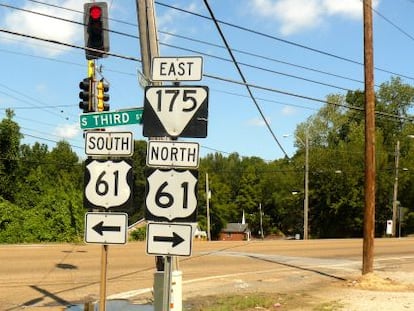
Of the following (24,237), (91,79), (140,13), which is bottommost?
(24,237)

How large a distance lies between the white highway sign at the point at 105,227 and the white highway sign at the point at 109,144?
76 cm

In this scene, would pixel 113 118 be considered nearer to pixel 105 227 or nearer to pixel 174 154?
pixel 105 227

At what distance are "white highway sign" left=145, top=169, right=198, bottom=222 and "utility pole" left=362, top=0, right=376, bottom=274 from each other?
9.69 m

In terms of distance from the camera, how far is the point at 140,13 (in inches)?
379

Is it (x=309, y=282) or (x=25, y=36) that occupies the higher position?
(x=25, y=36)

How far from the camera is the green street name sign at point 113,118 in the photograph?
8820mm

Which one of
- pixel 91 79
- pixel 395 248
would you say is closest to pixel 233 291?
pixel 91 79

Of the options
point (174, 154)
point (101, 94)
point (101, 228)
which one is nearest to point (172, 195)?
point (174, 154)

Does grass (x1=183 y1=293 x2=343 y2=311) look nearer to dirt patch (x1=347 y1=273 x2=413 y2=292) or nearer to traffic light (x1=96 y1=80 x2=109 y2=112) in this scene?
dirt patch (x1=347 y1=273 x2=413 y2=292)

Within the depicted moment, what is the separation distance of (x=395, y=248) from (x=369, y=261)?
14182mm

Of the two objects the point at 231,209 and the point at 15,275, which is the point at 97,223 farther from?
the point at 231,209

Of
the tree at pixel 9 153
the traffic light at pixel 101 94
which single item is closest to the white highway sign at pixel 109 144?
the traffic light at pixel 101 94

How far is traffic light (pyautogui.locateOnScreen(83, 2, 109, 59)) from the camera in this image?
1069 cm

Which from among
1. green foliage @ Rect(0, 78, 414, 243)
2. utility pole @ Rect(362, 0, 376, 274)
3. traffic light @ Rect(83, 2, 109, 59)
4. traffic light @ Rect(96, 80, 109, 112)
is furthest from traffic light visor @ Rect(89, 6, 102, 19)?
green foliage @ Rect(0, 78, 414, 243)
